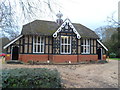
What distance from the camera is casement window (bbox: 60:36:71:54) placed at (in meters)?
17.4

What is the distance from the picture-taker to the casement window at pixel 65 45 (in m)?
17.4

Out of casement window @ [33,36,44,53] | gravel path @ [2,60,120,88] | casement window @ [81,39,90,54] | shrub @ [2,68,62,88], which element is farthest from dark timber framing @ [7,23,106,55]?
shrub @ [2,68,62,88]

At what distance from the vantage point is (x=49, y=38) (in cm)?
1770

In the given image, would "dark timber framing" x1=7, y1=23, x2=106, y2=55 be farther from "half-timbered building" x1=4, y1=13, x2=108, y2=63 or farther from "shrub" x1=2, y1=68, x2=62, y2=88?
"shrub" x1=2, y1=68, x2=62, y2=88

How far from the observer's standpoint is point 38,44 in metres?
17.1

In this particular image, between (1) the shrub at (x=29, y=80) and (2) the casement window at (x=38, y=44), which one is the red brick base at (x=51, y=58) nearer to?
(2) the casement window at (x=38, y=44)

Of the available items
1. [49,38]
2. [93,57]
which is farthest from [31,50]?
[93,57]

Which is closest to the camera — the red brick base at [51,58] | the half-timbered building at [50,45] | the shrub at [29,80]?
the shrub at [29,80]

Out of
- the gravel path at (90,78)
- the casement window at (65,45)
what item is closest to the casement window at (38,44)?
the casement window at (65,45)

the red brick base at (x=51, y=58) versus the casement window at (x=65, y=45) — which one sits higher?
the casement window at (x=65, y=45)

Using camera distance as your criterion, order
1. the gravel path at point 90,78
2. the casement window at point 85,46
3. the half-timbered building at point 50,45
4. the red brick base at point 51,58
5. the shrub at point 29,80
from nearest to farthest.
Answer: the shrub at point 29,80
the gravel path at point 90,78
the red brick base at point 51,58
the half-timbered building at point 50,45
the casement window at point 85,46

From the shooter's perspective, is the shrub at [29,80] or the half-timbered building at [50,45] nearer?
the shrub at [29,80]

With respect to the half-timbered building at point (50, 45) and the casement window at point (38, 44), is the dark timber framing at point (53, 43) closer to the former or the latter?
the half-timbered building at point (50, 45)

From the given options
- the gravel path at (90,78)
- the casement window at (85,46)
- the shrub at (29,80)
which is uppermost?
the casement window at (85,46)
